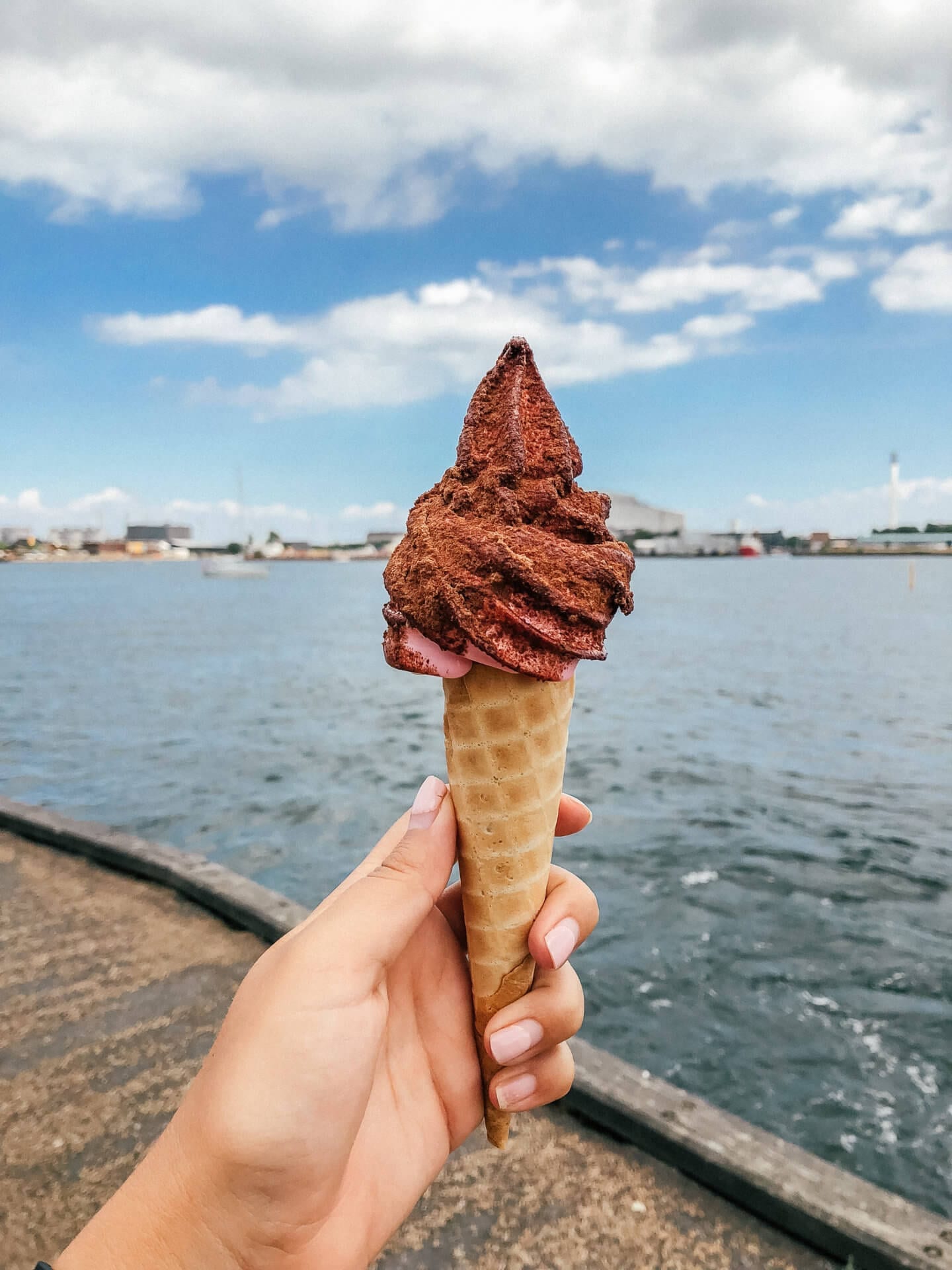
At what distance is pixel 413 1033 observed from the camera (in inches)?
109

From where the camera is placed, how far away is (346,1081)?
2.17m

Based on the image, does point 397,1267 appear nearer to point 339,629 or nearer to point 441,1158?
point 441,1158

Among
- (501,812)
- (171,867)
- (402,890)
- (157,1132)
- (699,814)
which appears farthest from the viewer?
(699,814)

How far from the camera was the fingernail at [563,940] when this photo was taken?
104 inches

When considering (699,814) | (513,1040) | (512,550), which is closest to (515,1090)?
(513,1040)

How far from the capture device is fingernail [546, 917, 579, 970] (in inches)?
104

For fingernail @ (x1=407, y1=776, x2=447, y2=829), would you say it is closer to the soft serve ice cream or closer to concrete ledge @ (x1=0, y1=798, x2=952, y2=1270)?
the soft serve ice cream

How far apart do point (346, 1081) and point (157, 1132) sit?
8.35ft

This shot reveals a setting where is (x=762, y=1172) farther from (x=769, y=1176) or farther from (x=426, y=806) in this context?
(x=426, y=806)

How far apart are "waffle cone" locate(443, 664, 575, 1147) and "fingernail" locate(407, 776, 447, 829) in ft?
0.22

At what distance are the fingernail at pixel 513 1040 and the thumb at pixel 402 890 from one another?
495 millimetres

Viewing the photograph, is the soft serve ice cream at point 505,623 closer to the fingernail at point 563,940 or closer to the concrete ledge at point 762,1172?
the fingernail at point 563,940

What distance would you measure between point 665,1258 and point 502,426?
334 cm

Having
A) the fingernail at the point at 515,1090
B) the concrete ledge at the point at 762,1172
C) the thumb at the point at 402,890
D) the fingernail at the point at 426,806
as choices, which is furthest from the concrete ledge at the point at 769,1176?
the fingernail at the point at 426,806
